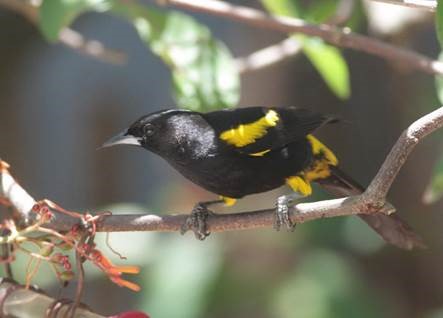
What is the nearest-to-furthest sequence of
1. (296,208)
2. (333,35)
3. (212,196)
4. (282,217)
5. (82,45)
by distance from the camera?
(296,208)
(282,217)
(333,35)
(82,45)
(212,196)

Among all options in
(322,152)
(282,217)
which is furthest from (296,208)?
(322,152)

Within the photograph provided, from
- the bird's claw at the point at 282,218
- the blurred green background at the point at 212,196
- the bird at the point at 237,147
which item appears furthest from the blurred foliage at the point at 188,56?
the blurred green background at the point at 212,196

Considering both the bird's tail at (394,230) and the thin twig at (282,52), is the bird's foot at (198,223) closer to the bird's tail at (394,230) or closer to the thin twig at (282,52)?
the bird's tail at (394,230)

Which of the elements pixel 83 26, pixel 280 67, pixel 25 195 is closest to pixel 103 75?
pixel 83 26

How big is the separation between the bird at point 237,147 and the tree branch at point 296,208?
363 millimetres

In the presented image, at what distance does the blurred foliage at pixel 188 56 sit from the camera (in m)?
2.83

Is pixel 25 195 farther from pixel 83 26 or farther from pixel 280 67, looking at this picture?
pixel 83 26

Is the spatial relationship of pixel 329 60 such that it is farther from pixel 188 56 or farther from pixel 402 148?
pixel 402 148

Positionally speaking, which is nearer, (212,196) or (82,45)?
(82,45)

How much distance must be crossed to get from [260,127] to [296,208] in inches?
27.2

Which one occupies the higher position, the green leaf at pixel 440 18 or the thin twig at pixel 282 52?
the green leaf at pixel 440 18

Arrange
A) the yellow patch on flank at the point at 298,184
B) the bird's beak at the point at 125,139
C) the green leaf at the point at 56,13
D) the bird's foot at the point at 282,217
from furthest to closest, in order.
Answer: the yellow patch on flank at the point at 298,184 → the green leaf at the point at 56,13 → the bird's beak at the point at 125,139 → the bird's foot at the point at 282,217

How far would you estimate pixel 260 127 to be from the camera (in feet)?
8.70

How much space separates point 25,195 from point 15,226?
149 millimetres
